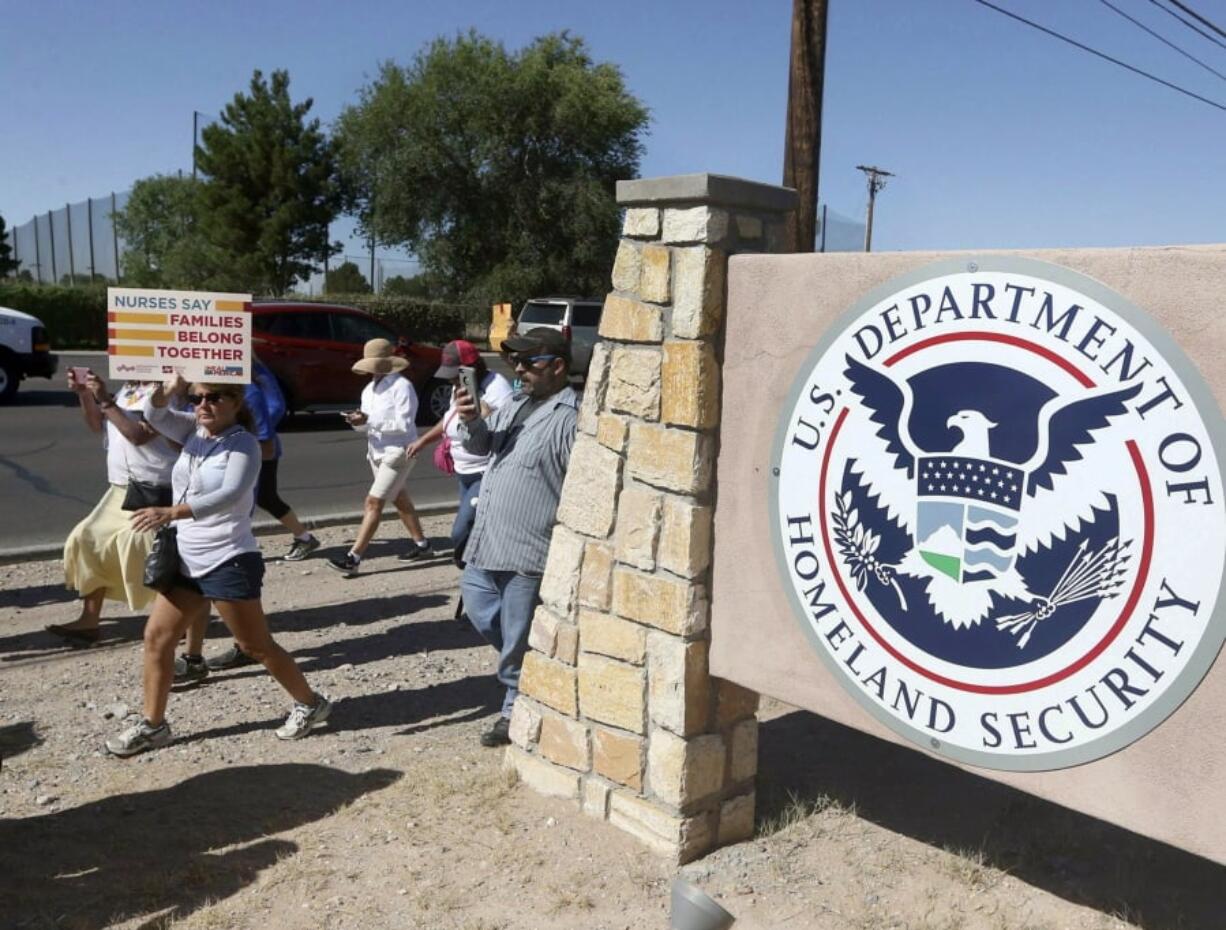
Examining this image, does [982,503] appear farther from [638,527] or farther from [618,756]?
[618,756]

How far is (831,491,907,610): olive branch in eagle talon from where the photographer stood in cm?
300

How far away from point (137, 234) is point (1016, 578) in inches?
2342

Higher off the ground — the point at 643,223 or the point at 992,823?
the point at 643,223

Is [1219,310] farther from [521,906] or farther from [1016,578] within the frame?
[521,906]

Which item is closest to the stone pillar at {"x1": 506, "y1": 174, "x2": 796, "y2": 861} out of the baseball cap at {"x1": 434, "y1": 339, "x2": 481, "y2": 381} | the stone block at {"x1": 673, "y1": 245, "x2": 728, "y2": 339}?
the stone block at {"x1": 673, "y1": 245, "x2": 728, "y2": 339}

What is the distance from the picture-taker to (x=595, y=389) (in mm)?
3898

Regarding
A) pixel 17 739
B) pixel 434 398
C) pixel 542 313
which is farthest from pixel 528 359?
pixel 542 313

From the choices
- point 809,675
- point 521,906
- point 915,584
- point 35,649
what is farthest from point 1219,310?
point 35,649

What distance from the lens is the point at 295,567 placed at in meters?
7.53

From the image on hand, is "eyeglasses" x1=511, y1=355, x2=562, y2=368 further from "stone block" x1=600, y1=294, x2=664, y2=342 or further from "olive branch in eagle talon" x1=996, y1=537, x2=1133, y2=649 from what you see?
"olive branch in eagle talon" x1=996, y1=537, x2=1133, y2=649

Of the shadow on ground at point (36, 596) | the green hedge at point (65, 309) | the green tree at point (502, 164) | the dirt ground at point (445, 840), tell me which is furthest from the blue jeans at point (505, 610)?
the green tree at point (502, 164)

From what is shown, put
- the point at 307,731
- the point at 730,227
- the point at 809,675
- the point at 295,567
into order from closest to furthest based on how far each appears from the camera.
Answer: the point at 809,675 → the point at 730,227 → the point at 307,731 → the point at 295,567

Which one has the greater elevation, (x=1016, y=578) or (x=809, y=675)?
(x=1016, y=578)

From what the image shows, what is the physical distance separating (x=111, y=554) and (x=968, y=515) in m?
4.31
